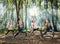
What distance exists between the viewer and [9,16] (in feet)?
21.4

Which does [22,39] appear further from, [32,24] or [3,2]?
[3,2]

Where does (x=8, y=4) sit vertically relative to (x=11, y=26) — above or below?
above

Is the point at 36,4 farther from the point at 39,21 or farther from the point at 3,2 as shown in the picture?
the point at 3,2

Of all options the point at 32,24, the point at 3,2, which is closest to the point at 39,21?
the point at 32,24

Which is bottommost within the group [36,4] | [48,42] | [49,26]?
[48,42]

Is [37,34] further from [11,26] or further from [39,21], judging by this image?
[11,26]

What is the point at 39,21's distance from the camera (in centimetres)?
643

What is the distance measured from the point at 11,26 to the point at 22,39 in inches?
19.4

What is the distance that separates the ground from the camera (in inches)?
251

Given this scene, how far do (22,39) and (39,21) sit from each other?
28.1 inches

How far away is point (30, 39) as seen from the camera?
643 centimetres

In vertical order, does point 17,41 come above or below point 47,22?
below

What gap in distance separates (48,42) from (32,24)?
27.2 inches

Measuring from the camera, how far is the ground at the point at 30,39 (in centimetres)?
638
